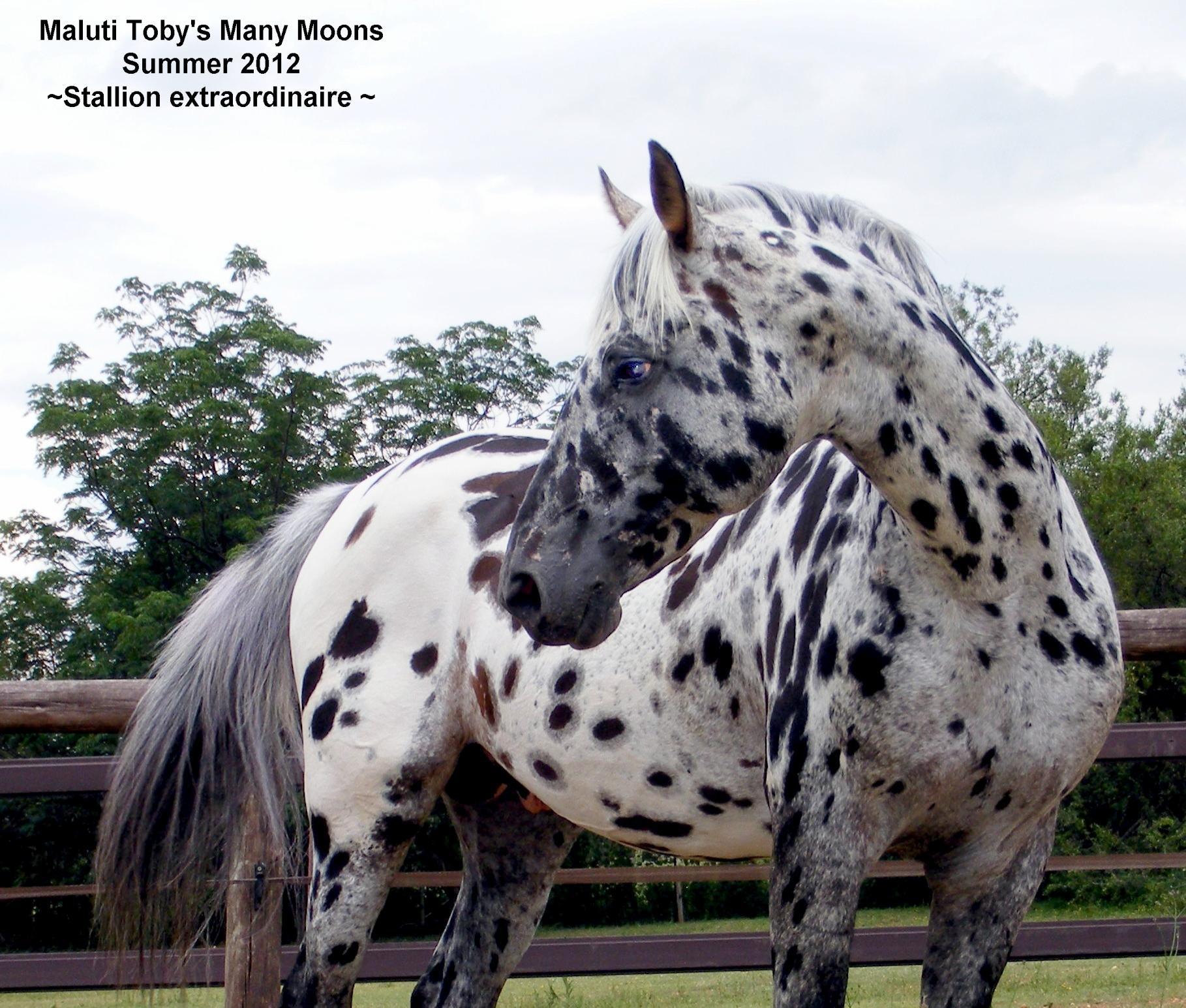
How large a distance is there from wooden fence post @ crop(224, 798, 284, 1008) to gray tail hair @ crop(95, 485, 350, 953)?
529mm

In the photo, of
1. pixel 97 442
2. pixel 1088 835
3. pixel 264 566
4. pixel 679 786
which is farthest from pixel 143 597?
pixel 679 786

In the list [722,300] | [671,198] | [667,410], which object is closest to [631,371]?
[667,410]

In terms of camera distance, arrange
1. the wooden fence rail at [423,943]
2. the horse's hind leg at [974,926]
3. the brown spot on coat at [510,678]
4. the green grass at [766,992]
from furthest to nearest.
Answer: the green grass at [766,992] < the wooden fence rail at [423,943] < the brown spot on coat at [510,678] < the horse's hind leg at [974,926]

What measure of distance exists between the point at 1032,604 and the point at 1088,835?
768 inches

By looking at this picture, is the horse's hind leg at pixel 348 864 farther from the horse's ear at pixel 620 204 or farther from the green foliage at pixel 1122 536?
the green foliage at pixel 1122 536

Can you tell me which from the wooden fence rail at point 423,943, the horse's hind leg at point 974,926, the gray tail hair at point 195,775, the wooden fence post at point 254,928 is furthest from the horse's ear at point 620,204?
the wooden fence post at point 254,928

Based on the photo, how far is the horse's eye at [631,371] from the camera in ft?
7.09

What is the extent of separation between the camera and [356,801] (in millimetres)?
3182

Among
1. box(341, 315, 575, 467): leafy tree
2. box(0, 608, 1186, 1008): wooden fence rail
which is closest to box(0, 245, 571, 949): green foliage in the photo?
box(341, 315, 575, 467): leafy tree

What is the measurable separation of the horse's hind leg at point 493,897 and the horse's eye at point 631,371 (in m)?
1.77

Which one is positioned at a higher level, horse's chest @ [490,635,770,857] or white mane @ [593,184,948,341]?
white mane @ [593,184,948,341]

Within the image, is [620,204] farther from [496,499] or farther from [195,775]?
[195,775]

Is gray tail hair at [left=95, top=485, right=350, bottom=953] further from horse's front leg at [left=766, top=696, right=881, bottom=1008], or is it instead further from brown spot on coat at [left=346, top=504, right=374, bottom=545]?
horse's front leg at [left=766, top=696, right=881, bottom=1008]

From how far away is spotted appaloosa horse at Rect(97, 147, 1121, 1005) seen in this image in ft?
7.09
